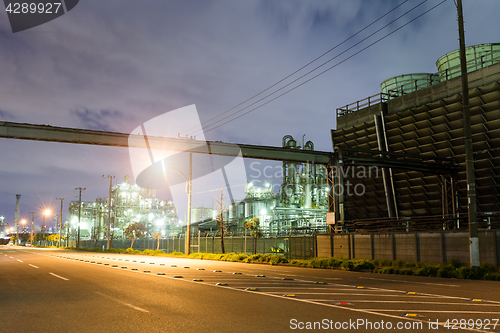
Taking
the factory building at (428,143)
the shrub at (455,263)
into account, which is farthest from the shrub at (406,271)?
the factory building at (428,143)

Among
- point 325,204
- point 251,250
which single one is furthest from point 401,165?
point 325,204

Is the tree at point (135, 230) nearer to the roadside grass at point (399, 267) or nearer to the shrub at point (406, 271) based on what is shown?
the roadside grass at point (399, 267)

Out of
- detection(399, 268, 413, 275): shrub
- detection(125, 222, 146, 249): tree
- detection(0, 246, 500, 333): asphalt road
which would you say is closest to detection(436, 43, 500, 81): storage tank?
detection(399, 268, 413, 275): shrub

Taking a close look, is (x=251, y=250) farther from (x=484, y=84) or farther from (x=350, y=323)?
(x=350, y=323)

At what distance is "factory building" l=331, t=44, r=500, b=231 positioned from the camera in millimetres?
29719

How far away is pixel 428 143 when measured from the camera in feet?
115

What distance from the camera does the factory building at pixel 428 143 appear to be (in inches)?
1170

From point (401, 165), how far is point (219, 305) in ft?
88.7

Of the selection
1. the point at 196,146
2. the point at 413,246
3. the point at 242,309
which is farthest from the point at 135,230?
the point at 242,309

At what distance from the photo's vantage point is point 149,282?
44.5 feet

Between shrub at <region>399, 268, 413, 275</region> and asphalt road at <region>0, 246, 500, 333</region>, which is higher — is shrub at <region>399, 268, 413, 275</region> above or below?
below

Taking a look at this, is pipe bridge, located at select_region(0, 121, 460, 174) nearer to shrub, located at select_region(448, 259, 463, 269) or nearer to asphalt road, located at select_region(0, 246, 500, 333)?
Result: shrub, located at select_region(448, 259, 463, 269)

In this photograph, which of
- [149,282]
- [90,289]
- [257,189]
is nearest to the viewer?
[90,289]

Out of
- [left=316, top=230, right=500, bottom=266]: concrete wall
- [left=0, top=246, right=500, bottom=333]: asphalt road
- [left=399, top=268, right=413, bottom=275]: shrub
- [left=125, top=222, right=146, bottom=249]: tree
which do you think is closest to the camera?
[left=0, top=246, right=500, bottom=333]: asphalt road
